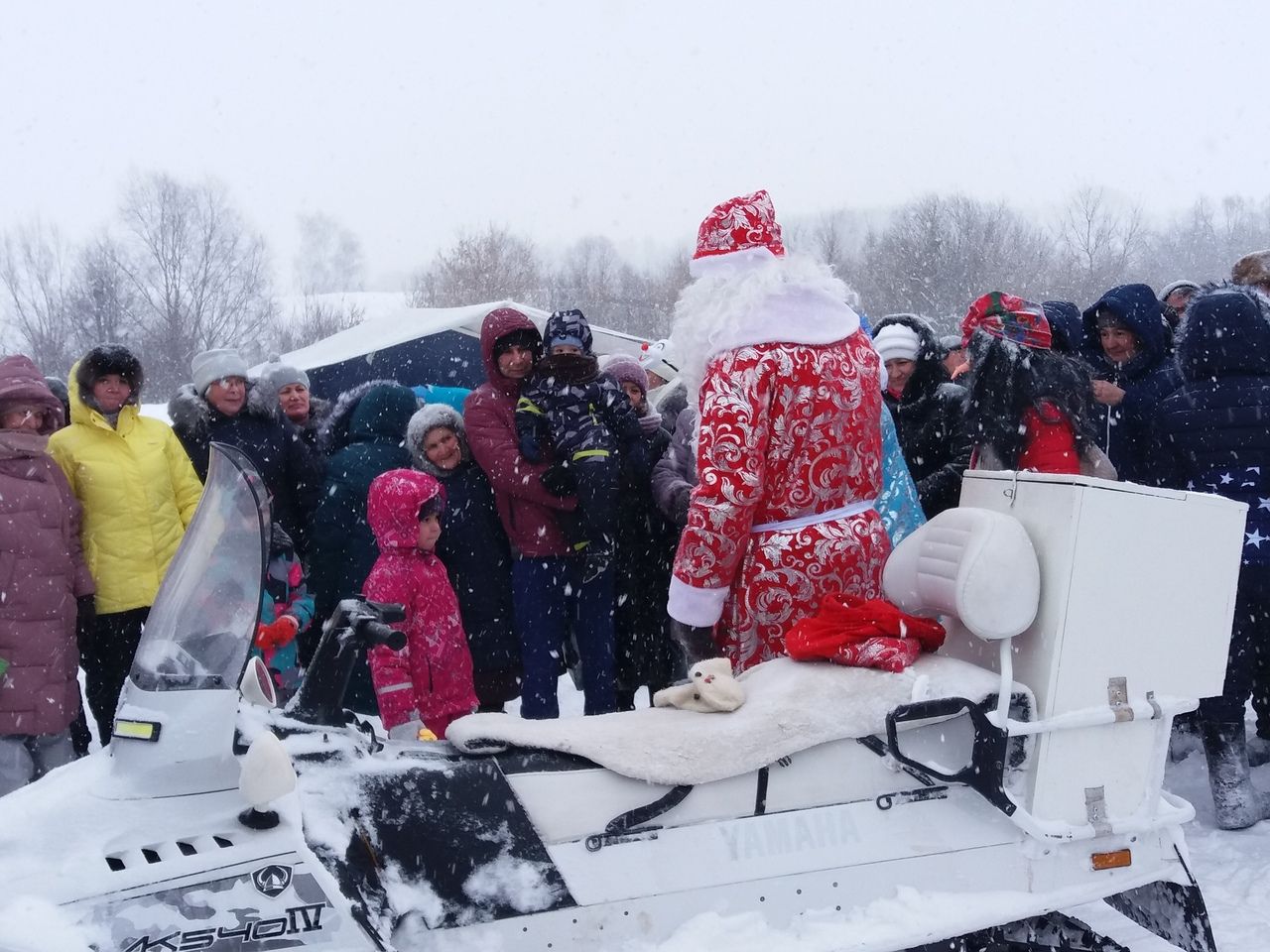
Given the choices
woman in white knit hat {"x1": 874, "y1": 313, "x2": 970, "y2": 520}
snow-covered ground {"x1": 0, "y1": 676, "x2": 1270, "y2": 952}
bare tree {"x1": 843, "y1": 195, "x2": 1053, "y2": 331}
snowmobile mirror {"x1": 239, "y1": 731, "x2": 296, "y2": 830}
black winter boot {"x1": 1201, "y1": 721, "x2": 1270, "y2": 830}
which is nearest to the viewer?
snow-covered ground {"x1": 0, "y1": 676, "x2": 1270, "y2": 952}

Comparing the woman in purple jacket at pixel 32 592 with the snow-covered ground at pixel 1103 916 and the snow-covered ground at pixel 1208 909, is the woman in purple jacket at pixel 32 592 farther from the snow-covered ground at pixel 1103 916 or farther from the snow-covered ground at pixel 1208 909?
the snow-covered ground at pixel 1208 909

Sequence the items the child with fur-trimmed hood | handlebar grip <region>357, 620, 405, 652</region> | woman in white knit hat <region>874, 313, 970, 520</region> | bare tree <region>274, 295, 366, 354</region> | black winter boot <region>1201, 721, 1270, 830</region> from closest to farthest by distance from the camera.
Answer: handlebar grip <region>357, 620, 405, 652</region> < the child with fur-trimmed hood < black winter boot <region>1201, 721, 1270, 830</region> < woman in white knit hat <region>874, 313, 970, 520</region> < bare tree <region>274, 295, 366, 354</region>

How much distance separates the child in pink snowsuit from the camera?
390 centimetres

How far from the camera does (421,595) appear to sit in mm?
3961

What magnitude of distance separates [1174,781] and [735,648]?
2587mm

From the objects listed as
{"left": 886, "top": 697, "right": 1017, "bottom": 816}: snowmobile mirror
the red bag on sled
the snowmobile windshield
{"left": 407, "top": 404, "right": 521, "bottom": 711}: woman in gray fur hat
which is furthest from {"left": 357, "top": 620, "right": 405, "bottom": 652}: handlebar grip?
{"left": 407, "top": 404, "right": 521, "bottom": 711}: woman in gray fur hat

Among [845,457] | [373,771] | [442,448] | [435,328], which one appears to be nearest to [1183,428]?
[845,457]

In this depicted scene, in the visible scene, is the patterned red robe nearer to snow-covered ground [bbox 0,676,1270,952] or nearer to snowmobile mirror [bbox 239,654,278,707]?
snow-covered ground [bbox 0,676,1270,952]

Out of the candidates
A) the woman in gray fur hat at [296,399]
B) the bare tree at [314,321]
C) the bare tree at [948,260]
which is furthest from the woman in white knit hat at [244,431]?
the bare tree at [314,321]

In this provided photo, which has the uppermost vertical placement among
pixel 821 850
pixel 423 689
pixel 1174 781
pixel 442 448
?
pixel 442 448

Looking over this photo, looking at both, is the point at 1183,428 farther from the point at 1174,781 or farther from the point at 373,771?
the point at 373,771

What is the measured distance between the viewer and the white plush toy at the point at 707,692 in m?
2.44

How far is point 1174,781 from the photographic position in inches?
179

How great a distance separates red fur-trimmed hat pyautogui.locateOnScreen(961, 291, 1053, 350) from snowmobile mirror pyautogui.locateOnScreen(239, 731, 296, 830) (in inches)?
116
